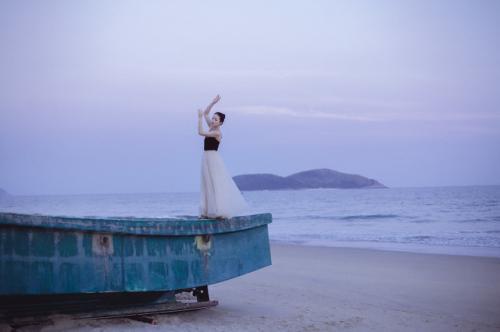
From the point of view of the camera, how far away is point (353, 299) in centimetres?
830

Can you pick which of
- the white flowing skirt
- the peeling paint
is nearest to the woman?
the white flowing skirt

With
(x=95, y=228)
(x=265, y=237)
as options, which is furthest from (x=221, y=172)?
(x=95, y=228)

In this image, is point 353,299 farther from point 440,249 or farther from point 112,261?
point 440,249

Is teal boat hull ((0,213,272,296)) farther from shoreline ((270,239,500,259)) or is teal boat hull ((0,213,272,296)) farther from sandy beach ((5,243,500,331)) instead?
shoreline ((270,239,500,259))

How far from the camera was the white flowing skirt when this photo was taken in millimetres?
6648

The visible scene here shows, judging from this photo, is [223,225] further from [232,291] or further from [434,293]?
[434,293]

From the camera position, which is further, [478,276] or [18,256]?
[478,276]

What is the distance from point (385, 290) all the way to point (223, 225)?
12.7 ft

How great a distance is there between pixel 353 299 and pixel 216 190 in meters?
3.08

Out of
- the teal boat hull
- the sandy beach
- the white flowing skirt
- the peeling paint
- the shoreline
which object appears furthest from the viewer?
the shoreline

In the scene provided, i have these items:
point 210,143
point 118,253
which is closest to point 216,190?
point 210,143

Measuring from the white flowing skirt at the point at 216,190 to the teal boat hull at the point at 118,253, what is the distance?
0.51ft

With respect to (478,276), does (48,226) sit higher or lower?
higher

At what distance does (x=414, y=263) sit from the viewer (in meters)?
12.4
